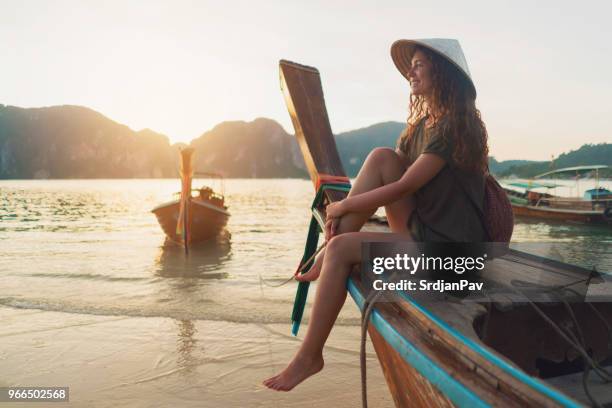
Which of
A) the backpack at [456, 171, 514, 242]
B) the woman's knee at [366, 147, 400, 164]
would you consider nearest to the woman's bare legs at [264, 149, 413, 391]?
the woman's knee at [366, 147, 400, 164]

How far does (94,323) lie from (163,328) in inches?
37.1

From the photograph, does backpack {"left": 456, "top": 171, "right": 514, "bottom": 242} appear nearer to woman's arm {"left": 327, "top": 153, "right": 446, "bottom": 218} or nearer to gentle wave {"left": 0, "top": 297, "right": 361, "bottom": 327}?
woman's arm {"left": 327, "top": 153, "right": 446, "bottom": 218}

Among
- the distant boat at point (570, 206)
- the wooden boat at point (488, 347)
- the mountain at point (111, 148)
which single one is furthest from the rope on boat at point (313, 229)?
the mountain at point (111, 148)

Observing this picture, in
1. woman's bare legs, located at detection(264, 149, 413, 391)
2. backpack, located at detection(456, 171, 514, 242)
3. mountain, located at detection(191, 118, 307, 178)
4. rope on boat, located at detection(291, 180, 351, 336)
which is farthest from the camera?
mountain, located at detection(191, 118, 307, 178)

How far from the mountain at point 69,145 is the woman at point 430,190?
545 ft

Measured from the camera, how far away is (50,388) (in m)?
3.74

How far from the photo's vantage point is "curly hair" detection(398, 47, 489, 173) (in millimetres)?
2096

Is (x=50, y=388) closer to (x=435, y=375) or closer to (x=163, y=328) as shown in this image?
(x=163, y=328)

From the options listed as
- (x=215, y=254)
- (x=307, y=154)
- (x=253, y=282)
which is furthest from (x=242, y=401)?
(x=215, y=254)

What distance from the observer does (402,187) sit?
218 centimetres

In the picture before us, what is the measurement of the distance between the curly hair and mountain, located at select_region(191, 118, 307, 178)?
578 ft

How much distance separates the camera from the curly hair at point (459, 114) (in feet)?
6.88

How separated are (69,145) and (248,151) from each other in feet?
208

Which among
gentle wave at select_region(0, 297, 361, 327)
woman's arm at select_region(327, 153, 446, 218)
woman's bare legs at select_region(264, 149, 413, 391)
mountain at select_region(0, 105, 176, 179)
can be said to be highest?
mountain at select_region(0, 105, 176, 179)
